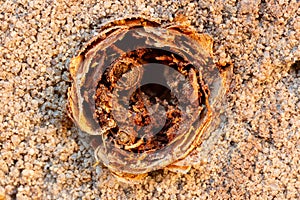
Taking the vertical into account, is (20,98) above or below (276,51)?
below

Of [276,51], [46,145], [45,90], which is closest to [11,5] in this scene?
[45,90]

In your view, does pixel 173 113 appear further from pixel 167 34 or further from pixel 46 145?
pixel 46 145

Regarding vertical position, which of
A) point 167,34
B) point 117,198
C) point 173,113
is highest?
point 167,34

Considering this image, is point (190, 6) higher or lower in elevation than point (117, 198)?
higher

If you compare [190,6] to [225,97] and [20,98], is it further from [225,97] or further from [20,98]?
[20,98]

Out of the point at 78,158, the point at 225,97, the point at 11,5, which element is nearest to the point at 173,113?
the point at 225,97

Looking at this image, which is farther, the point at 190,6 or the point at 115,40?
the point at 190,6
